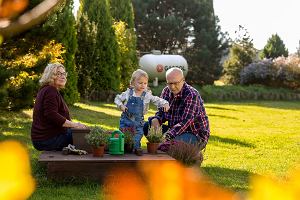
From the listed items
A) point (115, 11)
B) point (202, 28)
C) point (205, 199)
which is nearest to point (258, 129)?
point (205, 199)

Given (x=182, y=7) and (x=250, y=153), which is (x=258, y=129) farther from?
(x=182, y=7)

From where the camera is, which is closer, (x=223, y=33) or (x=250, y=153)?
(x=250, y=153)

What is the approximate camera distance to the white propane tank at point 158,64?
1156 inches

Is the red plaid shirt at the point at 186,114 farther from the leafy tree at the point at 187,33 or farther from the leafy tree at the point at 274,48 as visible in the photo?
the leafy tree at the point at 274,48

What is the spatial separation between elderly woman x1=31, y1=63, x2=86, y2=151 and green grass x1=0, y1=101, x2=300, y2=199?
1.13 ft

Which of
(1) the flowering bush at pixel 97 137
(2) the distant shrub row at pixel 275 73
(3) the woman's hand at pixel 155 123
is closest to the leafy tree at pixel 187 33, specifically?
(2) the distant shrub row at pixel 275 73

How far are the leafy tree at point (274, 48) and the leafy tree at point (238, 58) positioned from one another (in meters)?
5.26

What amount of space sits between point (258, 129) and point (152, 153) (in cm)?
728

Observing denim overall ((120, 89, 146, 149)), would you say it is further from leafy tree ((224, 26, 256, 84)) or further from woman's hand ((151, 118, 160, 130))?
leafy tree ((224, 26, 256, 84))

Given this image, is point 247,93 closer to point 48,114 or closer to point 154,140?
point 154,140

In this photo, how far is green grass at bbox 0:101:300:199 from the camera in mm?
4992

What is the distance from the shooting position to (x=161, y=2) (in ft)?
127

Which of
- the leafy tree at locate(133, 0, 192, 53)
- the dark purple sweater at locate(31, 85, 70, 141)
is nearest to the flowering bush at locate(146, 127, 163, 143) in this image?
the dark purple sweater at locate(31, 85, 70, 141)

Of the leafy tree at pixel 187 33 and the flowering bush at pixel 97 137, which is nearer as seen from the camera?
the flowering bush at pixel 97 137
